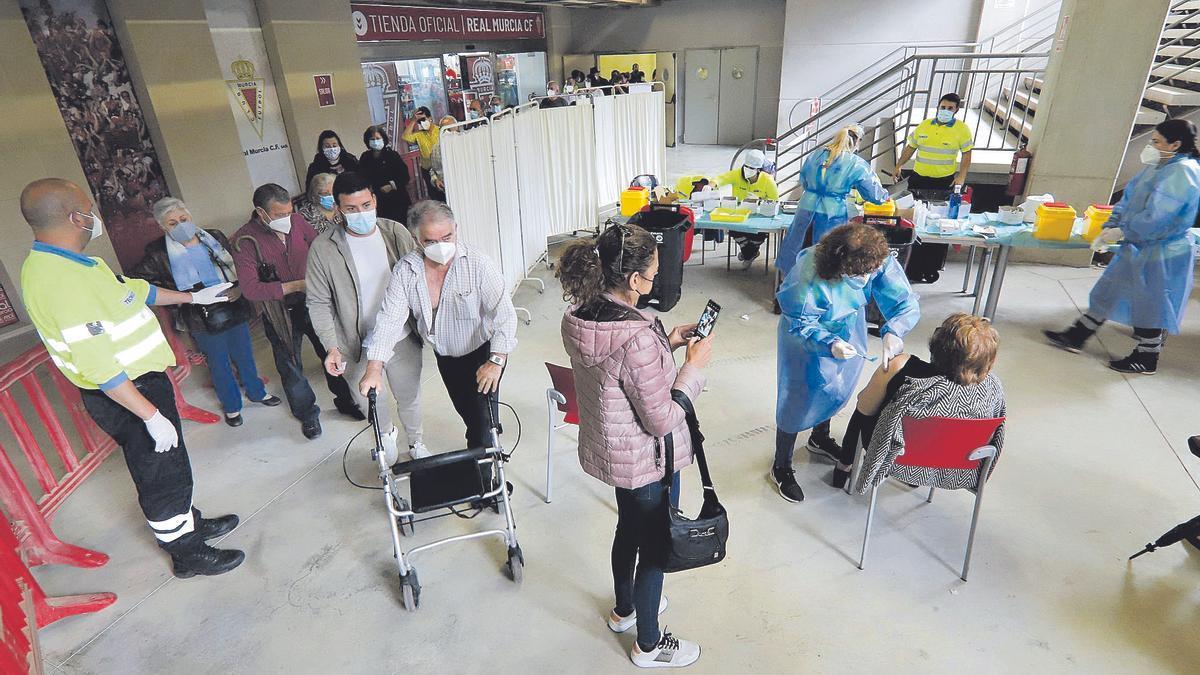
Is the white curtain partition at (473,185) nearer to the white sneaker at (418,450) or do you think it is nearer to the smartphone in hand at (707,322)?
the white sneaker at (418,450)

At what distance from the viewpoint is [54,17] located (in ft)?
14.8

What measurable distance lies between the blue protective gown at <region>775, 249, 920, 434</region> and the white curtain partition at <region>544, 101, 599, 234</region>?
12.1ft

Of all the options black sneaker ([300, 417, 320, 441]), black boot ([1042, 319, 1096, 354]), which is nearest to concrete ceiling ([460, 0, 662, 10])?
black sneaker ([300, 417, 320, 441])

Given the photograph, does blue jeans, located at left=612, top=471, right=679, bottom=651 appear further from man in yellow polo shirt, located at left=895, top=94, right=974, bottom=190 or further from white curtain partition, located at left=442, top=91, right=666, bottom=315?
man in yellow polo shirt, located at left=895, top=94, right=974, bottom=190

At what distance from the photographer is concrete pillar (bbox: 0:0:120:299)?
411 centimetres

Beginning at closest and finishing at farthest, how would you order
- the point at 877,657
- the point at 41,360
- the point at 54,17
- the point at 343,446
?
the point at 877,657
the point at 41,360
the point at 343,446
the point at 54,17

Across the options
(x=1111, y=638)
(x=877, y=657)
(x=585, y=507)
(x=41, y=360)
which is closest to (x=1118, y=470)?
(x=1111, y=638)

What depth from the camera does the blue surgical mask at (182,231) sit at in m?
3.37

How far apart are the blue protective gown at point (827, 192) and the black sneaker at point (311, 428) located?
3634 mm

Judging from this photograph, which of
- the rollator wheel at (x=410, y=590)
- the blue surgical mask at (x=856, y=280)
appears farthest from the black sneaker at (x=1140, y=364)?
the rollator wheel at (x=410, y=590)

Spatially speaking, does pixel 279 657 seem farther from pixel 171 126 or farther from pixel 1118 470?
pixel 171 126

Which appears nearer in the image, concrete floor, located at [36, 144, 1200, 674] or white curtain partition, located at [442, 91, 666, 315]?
concrete floor, located at [36, 144, 1200, 674]

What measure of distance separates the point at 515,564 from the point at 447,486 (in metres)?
0.46

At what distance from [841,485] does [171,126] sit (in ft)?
19.4
